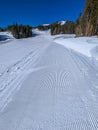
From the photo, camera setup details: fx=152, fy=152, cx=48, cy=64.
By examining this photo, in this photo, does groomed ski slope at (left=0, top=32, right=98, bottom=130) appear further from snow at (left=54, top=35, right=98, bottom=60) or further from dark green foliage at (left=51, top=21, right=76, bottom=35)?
dark green foliage at (left=51, top=21, right=76, bottom=35)

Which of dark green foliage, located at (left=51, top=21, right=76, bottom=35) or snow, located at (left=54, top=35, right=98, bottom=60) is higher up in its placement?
dark green foliage, located at (left=51, top=21, right=76, bottom=35)

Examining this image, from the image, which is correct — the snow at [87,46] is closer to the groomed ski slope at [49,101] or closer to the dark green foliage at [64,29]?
the groomed ski slope at [49,101]

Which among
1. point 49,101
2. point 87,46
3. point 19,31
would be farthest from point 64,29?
point 49,101

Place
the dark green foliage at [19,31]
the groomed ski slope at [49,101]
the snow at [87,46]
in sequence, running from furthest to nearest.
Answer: the dark green foliage at [19,31] → the snow at [87,46] → the groomed ski slope at [49,101]

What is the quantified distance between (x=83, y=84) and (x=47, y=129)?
6.74ft

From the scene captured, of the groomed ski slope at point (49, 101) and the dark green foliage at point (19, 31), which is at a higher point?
the dark green foliage at point (19, 31)

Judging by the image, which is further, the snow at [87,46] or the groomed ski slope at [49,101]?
the snow at [87,46]

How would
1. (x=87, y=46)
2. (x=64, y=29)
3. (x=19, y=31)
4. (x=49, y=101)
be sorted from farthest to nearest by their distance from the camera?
(x=64, y=29) < (x=19, y=31) < (x=87, y=46) < (x=49, y=101)

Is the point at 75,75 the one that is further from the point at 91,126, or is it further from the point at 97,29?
the point at 97,29

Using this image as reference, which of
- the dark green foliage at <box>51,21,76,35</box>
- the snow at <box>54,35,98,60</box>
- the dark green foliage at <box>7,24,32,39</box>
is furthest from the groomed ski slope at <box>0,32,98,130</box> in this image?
the dark green foliage at <box>51,21,76,35</box>

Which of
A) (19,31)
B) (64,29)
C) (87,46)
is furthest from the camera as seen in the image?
(64,29)

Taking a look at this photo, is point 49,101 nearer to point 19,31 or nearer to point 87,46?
point 87,46

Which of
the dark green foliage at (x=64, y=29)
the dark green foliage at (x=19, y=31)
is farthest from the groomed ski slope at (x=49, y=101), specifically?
the dark green foliage at (x=64, y=29)

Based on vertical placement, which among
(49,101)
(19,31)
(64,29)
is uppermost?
(64,29)
